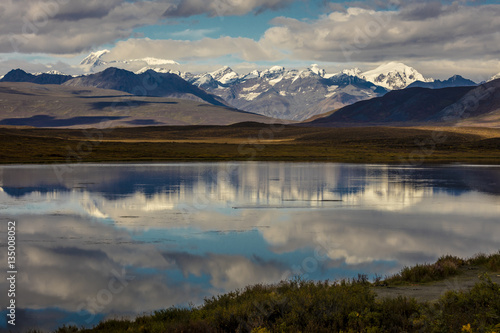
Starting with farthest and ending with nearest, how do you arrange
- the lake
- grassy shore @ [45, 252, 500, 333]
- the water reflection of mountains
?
1. the water reflection of mountains
2. the lake
3. grassy shore @ [45, 252, 500, 333]

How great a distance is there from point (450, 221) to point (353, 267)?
12.5 metres

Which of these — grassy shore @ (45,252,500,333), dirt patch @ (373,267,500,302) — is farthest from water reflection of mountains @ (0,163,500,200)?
grassy shore @ (45,252,500,333)

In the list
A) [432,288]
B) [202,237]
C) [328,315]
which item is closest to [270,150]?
[202,237]

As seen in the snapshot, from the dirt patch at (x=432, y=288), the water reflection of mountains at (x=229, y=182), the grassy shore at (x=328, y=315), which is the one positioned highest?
the grassy shore at (x=328, y=315)

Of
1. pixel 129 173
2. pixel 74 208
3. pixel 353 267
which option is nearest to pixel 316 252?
pixel 353 267

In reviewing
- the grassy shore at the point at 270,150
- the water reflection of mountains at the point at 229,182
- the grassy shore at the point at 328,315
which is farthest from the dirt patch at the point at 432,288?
the grassy shore at the point at 270,150

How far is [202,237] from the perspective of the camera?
2392cm

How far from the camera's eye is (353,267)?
61.7ft

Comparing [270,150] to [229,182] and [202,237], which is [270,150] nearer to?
[229,182]

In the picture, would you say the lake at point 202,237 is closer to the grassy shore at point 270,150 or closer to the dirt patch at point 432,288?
the dirt patch at point 432,288

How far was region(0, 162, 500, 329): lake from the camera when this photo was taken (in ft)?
52.1

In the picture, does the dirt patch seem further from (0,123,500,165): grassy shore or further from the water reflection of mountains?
(0,123,500,165): grassy shore

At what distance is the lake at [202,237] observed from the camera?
52.1 ft

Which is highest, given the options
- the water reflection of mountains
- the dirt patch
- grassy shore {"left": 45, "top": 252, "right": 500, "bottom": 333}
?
grassy shore {"left": 45, "top": 252, "right": 500, "bottom": 333}
